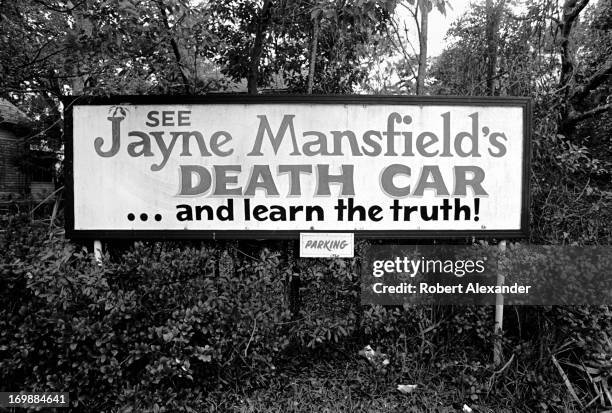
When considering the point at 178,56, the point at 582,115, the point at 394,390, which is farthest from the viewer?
the point at 582,115

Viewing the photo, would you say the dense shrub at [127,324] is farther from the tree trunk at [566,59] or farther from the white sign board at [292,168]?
the tree trunk at [566,59]

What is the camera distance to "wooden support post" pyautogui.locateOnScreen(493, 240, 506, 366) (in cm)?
280

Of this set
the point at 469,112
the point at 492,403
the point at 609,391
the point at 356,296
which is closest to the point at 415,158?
the point at 469,112

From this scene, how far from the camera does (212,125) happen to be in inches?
112

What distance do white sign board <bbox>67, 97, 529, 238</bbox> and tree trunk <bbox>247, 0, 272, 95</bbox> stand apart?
26.8 inches

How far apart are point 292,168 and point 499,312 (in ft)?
6.42

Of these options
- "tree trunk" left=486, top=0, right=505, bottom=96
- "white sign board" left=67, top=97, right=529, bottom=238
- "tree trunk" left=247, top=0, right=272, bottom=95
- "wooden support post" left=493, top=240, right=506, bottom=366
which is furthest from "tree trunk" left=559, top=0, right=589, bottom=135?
"tree trunk" left=247, top=0, right=272, bottom=95

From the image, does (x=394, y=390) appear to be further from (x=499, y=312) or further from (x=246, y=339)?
(x=246, y=339)

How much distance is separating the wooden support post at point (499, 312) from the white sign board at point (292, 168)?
21 cm

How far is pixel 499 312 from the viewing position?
287 cm

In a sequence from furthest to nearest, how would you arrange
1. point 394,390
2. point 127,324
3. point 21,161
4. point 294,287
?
point 21,161 < point 294,287 < point 394,390 < point 127,324

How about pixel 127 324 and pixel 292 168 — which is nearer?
pixel 127 324

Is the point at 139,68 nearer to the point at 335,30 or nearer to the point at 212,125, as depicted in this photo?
the point at 212,125

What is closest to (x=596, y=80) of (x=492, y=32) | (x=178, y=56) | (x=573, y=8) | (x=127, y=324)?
(x=573, y=8)
